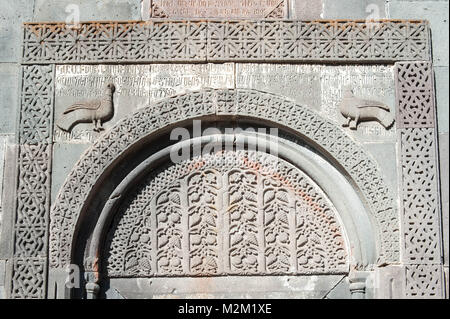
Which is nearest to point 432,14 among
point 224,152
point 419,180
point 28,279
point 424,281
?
point 419,180

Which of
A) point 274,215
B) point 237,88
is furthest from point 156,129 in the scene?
point 274,215

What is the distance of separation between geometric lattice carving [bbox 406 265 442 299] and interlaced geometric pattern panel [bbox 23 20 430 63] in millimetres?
1755

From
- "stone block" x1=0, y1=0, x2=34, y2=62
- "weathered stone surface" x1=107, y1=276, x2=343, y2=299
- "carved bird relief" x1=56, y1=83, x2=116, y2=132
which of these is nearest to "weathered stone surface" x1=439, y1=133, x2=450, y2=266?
"weathered stone surface" x1=107, y1=276, x2=343, y2=299

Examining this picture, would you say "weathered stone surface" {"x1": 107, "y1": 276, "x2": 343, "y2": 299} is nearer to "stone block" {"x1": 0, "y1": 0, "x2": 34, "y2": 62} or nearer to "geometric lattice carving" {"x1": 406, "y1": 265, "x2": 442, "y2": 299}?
"geometric lattice carving" {"x1": 406, "y1": 265, "x2": 442, "y2": 299}

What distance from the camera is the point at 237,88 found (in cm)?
731

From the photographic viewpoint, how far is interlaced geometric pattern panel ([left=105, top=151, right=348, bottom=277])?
717 cm

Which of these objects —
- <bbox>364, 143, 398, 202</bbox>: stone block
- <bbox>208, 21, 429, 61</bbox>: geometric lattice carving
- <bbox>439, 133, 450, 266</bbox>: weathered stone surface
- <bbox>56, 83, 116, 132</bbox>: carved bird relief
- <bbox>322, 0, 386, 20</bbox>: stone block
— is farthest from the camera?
<bbox>322, 0, 386, 20</bbox>: stone block

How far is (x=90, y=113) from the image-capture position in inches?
285

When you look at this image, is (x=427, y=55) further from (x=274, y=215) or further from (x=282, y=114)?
(x=274, y=215)

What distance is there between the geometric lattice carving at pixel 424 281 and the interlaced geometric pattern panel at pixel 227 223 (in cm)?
54

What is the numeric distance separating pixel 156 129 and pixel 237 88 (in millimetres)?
756

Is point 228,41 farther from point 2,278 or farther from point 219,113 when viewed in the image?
point 2,278

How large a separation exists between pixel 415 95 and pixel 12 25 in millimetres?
3458

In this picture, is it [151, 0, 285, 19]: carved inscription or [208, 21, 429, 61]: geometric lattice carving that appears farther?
[151, 0, 285, 19]: carved inscription
